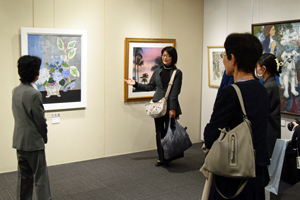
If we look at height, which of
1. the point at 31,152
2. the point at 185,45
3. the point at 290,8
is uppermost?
the point at 290,8

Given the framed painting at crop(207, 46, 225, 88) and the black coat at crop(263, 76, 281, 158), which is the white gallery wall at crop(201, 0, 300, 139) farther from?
the black coat at crop(263, 76, 281, 158)

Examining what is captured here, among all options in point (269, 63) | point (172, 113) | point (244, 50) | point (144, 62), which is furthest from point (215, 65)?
point (244, 50)

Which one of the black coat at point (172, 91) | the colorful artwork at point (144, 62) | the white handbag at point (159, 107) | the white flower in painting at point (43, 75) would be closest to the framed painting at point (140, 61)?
the colorful artwork at point (144, 62)

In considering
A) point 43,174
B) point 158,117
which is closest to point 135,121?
point 158,117

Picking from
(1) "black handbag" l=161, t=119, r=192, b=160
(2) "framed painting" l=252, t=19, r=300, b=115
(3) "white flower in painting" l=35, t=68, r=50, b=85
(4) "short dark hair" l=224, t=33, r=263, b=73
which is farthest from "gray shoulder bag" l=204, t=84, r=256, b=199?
(3) "white flower in painting" l=35, t=68, r=50, b=85

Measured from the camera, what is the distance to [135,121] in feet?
20.9

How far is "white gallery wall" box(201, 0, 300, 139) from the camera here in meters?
5.43

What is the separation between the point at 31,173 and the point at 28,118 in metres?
0.67

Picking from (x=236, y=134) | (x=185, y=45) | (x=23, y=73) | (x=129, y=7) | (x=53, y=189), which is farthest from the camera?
(x=185, y=45)

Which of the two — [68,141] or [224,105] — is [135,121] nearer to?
Answer: [68,141]

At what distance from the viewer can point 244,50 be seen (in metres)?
1.97

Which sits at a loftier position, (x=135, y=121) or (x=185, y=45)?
(x=185, y=45)

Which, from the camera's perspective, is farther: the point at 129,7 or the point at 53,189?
the point at 129,7

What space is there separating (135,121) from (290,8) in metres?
3.43
